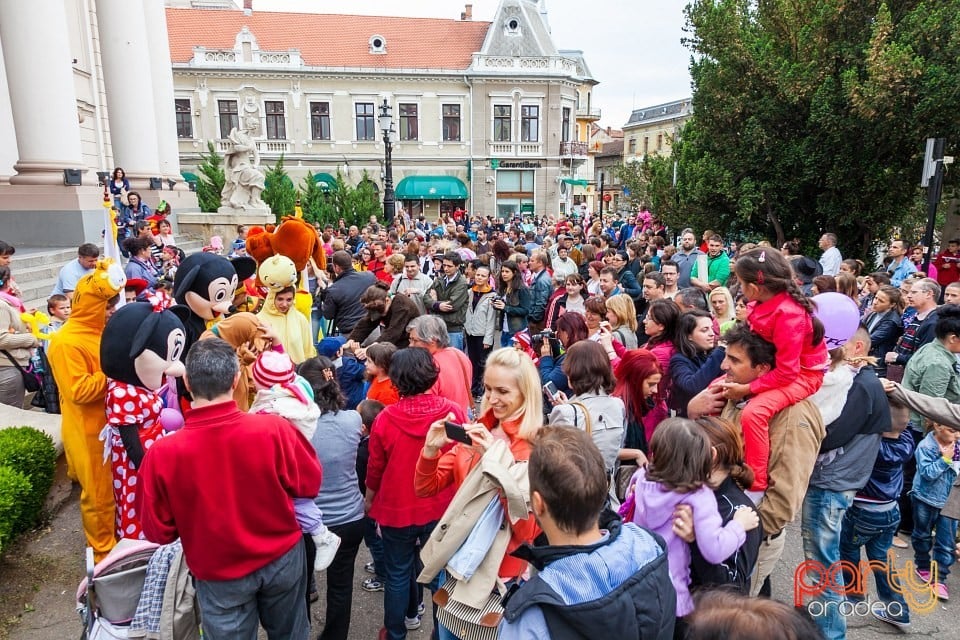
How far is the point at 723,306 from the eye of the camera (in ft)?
17.5

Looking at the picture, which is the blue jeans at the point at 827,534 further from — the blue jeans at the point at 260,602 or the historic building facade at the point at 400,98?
the historic building facade at the point at 400,98

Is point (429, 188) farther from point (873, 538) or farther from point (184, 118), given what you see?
point (873, 538)

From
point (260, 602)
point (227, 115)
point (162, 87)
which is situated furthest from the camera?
point (227, 115)

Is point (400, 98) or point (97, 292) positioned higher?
point (400, 98)

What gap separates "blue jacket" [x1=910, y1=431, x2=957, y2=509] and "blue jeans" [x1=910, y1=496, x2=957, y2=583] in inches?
2.4

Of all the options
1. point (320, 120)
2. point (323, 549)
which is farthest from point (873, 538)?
point (320, 120)

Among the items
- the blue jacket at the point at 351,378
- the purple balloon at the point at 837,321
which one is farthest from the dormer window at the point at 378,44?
the purple balloon at the point at 837,321

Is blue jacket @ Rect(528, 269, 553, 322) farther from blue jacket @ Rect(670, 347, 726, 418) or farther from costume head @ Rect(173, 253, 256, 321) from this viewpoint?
costume head @ Rect(173, 253, 256, 321)

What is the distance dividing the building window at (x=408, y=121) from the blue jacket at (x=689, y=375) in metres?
33.8

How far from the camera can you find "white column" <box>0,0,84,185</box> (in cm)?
1084

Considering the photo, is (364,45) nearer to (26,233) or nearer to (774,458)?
(26,233)

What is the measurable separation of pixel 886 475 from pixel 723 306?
2.18 meters

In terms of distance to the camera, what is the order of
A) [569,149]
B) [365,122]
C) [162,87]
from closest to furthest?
1. [162,87]
2. [365,122]
3. [569,149]

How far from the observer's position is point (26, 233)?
11641 mm
